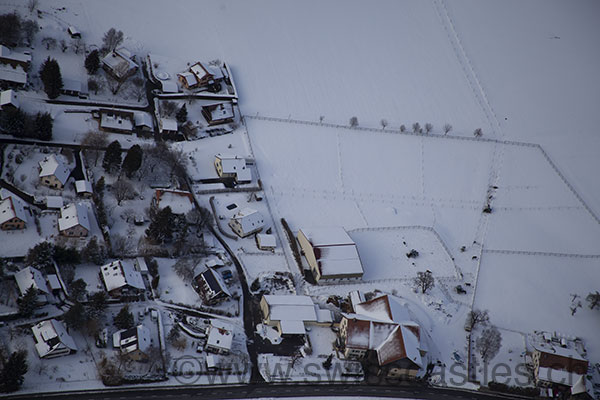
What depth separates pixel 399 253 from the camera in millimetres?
55000

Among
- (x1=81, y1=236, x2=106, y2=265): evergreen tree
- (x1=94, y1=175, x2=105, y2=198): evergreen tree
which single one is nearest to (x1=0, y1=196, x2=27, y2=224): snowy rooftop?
(x1=81, y1=236, x2=106, y2=265): evergreen tree

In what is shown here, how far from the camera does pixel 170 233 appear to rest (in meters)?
49.5

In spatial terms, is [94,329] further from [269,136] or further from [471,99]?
[471,99]

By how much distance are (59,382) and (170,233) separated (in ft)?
50.5

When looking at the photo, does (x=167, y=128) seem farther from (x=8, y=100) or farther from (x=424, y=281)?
(x=424, y=281)

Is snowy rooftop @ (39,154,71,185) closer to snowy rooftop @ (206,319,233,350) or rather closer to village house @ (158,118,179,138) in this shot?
village house @ (158,118,179,138)

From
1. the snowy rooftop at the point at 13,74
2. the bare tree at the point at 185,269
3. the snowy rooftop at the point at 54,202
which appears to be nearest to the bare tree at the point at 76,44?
the snowy rooftop at the point at 13,74

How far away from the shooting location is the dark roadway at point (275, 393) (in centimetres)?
3850

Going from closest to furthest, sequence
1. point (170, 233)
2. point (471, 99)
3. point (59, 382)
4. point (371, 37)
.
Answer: point (59, 382), point (170, 233), point (471, 99), point (371, 37)

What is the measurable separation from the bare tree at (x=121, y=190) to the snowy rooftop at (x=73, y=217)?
3.56 meters

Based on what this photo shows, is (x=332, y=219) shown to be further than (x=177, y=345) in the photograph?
Yes

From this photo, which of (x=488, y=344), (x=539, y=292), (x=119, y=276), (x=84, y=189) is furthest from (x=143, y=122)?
(x=539, y=292)

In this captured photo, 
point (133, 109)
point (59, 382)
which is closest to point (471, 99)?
point (133, 109)

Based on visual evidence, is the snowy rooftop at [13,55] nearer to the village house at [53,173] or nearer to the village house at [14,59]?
the village house at [14,59]
